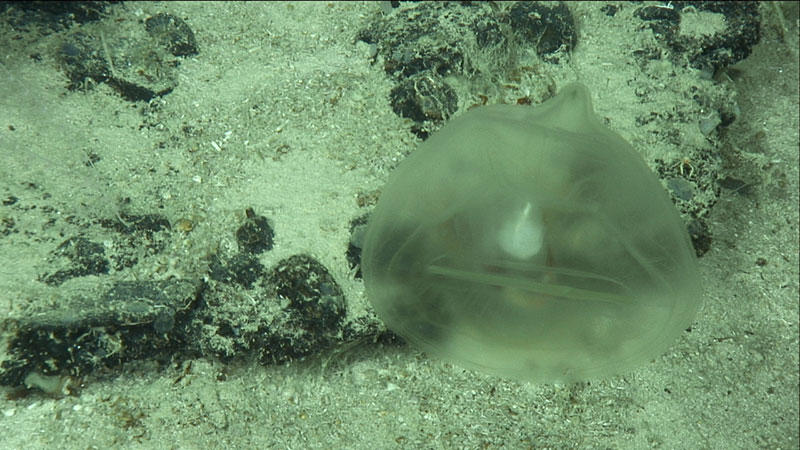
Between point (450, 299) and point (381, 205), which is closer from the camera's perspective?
point (450, 299)

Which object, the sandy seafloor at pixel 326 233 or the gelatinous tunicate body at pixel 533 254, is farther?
the sandy seafloor at pixel 326 233

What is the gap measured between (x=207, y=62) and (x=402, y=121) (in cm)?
120

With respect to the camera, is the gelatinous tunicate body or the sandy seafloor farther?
the sandy seafloor

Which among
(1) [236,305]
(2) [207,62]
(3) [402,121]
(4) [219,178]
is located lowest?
(1) [236,305]

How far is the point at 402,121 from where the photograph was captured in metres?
2.78

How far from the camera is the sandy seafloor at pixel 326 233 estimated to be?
221 centimetres

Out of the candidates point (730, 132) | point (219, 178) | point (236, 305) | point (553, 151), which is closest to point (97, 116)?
point (219, 178)

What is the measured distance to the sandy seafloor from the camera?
2.21 m

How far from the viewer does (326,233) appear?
2.53 meters

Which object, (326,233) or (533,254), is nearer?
(533,254)

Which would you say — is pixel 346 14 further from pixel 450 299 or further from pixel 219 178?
pixel 450 299

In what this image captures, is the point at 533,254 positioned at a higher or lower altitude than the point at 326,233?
higher

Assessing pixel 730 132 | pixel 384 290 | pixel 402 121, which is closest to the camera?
pixel 384 290

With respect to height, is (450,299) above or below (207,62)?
below
